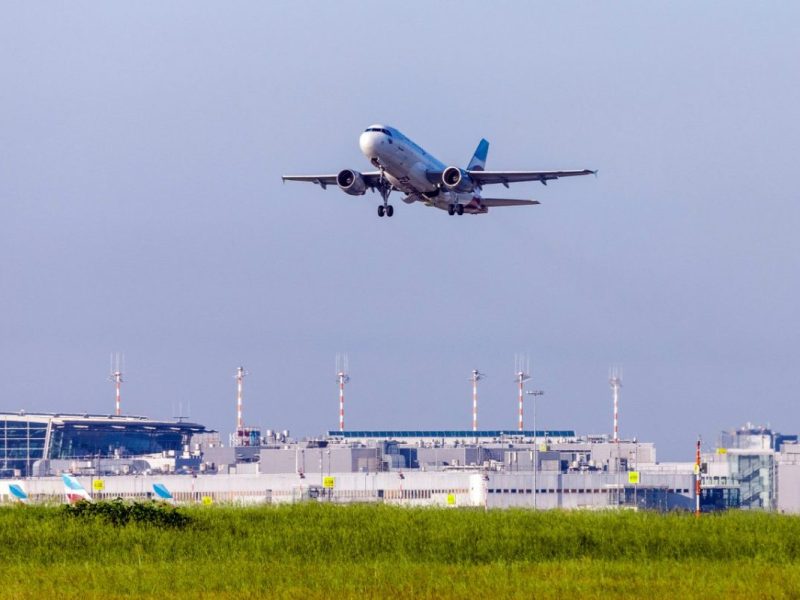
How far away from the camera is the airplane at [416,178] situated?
96375mm

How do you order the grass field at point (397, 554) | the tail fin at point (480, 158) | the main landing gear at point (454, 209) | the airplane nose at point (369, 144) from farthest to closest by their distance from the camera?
1. the tail fin at point (480, 158)
2. the main landing gear at point (454, 209)
3. the airplane nose at point (369, 144)
4. the grass field at point (397, 554)

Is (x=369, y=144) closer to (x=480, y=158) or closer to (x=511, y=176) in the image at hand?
(x=511, y=176)

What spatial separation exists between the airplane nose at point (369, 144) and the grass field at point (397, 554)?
39.3 metres

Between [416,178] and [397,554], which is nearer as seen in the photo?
[397,554]

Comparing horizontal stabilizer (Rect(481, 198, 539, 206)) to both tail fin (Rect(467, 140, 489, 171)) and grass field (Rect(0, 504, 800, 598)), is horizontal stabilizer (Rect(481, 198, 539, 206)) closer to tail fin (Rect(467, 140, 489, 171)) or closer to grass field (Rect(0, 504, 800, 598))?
tail fin (Rect(467, 140, 489, 171))

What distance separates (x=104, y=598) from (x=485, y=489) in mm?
144463

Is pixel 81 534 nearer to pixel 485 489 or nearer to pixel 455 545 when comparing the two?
pixel 455 545

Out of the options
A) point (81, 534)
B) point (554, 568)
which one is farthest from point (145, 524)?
point (554, 568)

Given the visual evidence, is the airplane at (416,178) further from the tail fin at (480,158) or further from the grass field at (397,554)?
the grass field at (397,554)

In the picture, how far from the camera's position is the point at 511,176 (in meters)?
107

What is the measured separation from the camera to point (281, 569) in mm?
45719

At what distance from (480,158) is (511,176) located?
2980cm

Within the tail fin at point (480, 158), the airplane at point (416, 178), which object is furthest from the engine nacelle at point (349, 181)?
the tail fin at point (480, 158)

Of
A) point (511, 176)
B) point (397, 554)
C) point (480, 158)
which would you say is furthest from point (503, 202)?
point (397, 554)
